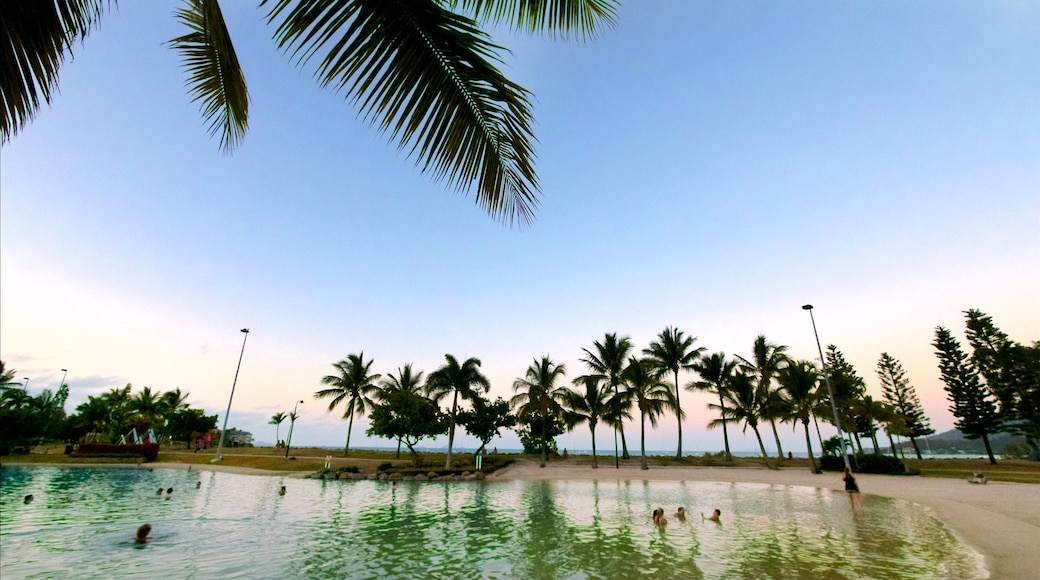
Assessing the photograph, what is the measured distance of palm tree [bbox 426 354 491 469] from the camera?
36469 millimetres

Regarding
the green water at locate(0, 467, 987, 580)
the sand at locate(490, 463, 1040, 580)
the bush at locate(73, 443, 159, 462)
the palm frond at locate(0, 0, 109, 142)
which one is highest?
the palm frond at locate(0, 0, 109, 142)

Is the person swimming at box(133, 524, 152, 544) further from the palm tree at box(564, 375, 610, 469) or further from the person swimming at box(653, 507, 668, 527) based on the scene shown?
the palm tree at box(564, 375, 610, 469)

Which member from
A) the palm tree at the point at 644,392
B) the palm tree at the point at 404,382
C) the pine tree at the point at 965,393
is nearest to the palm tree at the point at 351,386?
the palm tree at the point at 404,382

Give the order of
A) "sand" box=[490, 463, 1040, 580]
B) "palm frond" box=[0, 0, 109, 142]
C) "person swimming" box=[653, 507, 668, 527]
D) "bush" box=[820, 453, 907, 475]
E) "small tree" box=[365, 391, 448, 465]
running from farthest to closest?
"small tree" box=[365, 391, 448, 465], "bush" box=[820, 453, 907, 475], "person swimming" box=[653, 507, 668, 527], "sand" box=[490, 463, 1040, 580], "palm frond" box=[0, 0, 109, 142]

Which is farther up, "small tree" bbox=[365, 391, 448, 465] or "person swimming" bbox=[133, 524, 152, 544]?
"small tree" bbox=[365, 391, 448, 465]

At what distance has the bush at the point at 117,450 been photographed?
37.4 meters

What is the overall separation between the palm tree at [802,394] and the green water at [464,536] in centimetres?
1102

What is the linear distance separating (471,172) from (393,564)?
10.7 m

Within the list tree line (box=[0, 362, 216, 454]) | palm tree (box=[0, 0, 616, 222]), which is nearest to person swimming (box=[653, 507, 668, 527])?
palm tree (box=[0, 0, 616, 222])

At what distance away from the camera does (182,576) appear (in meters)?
9.38

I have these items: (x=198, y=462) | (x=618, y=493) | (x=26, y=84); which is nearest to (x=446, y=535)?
(x=618, y=493)

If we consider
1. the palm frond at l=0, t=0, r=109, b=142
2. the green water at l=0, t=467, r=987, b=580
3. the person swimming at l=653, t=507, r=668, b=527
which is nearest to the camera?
the palm frond at l=0, t=0, r=109, b=142

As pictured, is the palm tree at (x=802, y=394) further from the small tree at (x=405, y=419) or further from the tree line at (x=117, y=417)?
the tree line at (x=117, y=417)

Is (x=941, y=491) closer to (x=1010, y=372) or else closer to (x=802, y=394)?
(x=802, y=394)
